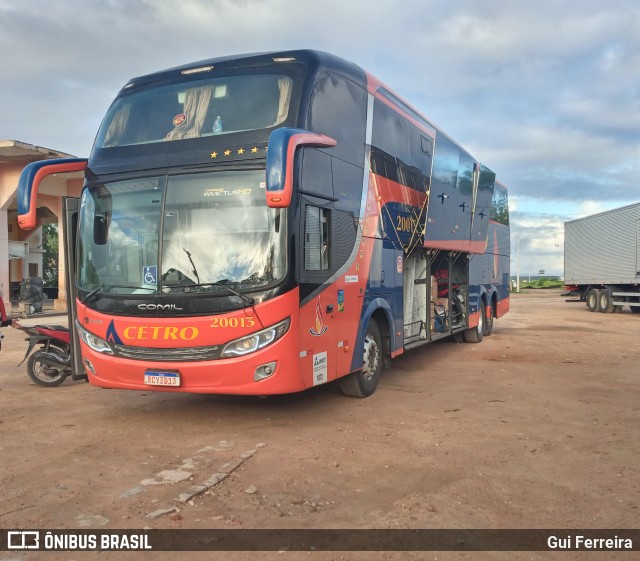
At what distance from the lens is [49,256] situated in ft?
144

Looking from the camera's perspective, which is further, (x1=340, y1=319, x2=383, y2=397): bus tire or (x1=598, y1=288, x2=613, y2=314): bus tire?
(x1=598, y1=288, x2=613, y2=314): bus tire

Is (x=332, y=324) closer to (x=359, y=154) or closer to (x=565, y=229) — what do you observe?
(x=359, y=154)

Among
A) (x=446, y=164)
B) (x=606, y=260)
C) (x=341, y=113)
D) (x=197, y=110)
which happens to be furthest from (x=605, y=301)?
(x=197, y=110)

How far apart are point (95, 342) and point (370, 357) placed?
3.39m

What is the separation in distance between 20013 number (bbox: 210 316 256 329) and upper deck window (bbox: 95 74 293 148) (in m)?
1.94

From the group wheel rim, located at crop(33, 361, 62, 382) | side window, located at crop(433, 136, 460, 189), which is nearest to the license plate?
wheel rim, located at crop(33, 361, 62, 382)

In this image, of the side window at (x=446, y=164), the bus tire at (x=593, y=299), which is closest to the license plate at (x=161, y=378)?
the side window at (x=446, y=164)

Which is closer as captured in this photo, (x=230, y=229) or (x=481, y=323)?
(x=230, y=229)

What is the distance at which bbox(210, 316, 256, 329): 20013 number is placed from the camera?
5.95m

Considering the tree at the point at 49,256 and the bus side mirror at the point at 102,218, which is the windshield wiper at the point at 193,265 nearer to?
the bus side mirror at the point at 102,218

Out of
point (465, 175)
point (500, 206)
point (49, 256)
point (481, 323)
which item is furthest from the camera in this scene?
point (49, 256)

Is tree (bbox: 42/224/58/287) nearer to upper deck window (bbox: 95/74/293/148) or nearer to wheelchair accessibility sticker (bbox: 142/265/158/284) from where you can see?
upper deck window (bbox: 95/74/293/148)

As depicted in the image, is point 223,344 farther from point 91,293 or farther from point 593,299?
point 593,299

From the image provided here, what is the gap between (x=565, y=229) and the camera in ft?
97.0
